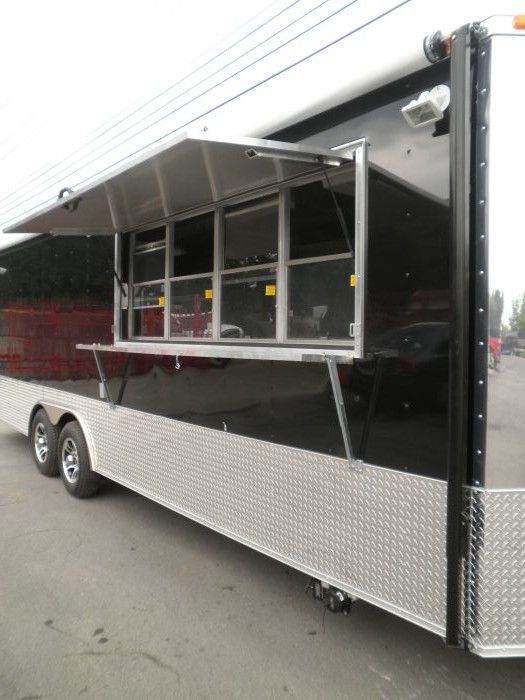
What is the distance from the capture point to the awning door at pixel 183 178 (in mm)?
2682

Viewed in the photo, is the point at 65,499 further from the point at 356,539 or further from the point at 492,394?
the point at 492,394

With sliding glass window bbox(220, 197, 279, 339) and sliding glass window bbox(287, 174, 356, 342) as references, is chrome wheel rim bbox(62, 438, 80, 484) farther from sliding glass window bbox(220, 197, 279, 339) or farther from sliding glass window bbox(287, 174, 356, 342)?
sliding glass window bbox(287, 174, 356, 342)

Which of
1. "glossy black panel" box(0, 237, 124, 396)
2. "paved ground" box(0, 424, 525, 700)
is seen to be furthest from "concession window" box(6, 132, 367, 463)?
"paved ground" box(0, 424, 525, 700)

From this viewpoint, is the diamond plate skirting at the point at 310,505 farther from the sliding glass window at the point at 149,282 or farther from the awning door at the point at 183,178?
the awning door at the point at 183,178

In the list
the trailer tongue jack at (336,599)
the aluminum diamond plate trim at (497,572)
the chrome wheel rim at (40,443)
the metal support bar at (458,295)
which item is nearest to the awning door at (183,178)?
the metal support bar at (458,295)

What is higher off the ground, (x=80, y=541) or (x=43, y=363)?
(x=43, y=363)

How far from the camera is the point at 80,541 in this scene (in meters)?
4.34

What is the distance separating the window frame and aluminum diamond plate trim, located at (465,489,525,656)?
87 cm

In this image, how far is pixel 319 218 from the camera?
9.96 ft

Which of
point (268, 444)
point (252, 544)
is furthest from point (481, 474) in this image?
point (252, 544)

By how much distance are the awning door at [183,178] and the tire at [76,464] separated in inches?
80.4

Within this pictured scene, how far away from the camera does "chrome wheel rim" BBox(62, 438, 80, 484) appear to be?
532cm

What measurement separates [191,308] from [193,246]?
480mm

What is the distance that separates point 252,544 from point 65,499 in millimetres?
2975
